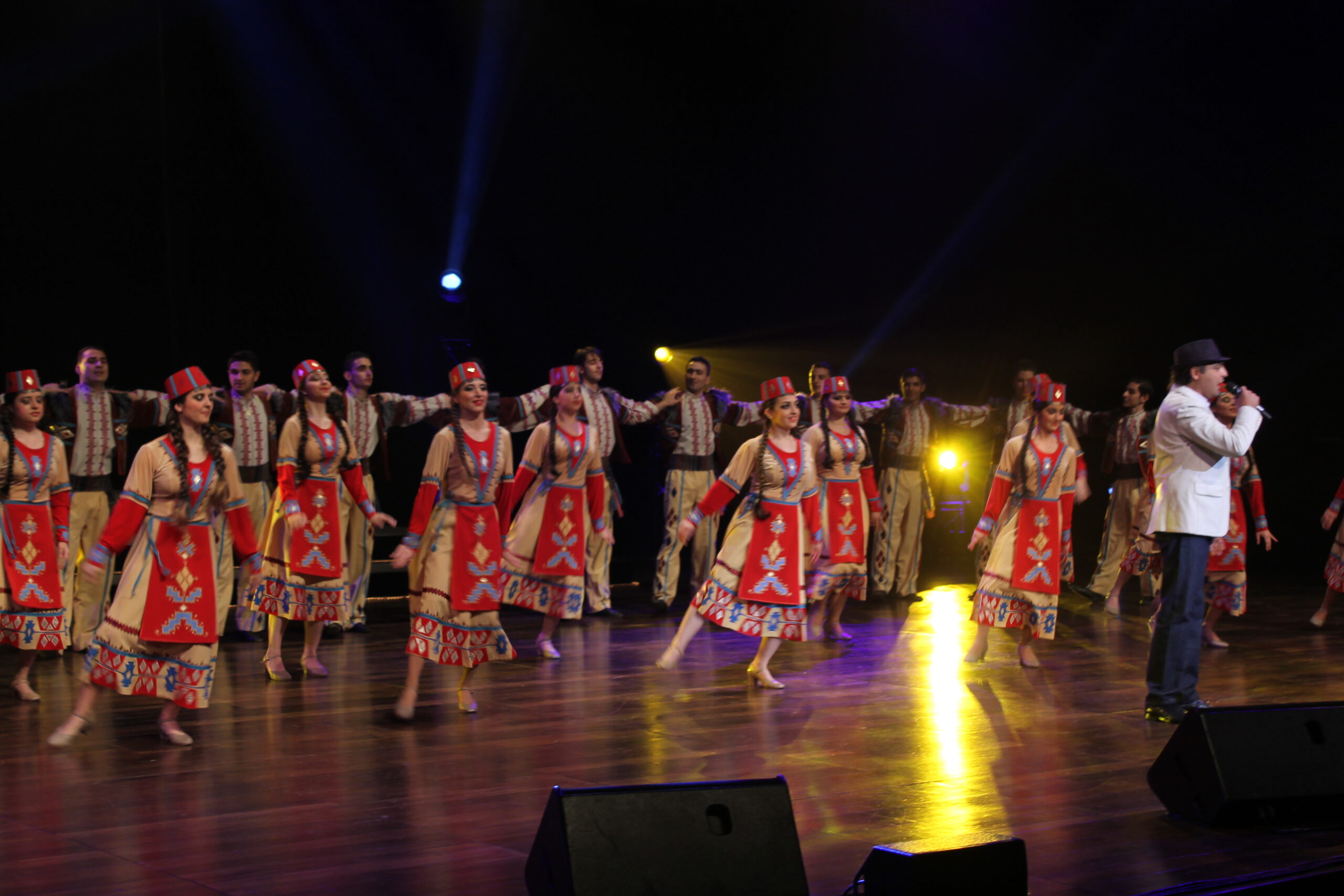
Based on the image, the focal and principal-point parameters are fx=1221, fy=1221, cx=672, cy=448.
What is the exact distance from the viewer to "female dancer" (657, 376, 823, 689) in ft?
17.8

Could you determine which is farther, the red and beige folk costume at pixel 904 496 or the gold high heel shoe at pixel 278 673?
the red and beige folk costume at pixel 904 496

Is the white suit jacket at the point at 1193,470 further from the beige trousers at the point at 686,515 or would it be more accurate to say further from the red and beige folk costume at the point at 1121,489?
the red and beige folk costume at the point at 1121,489

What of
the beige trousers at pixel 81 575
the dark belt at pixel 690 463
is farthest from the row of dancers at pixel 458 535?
the dark belt at pixel 690 463

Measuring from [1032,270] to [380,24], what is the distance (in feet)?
17.9

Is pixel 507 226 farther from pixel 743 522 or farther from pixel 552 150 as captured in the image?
pixel 743 522

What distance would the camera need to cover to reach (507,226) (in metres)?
8.70

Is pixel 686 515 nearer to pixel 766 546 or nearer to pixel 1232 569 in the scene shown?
pixel 766 546

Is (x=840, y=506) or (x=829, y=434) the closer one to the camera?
(x=829, y=434)

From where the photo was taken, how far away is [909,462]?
8.73 metres

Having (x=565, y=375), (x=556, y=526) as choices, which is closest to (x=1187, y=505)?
(x=556, y=526)

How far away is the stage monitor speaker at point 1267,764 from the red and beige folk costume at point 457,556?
2.59 metres

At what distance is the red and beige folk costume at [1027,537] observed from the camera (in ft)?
19.2

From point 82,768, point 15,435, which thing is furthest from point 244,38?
point 82,768

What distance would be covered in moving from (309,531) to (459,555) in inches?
50.8
